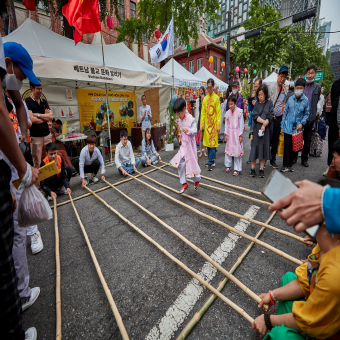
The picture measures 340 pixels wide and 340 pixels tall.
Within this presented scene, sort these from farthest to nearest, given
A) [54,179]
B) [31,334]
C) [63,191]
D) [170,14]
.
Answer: [170,14] < [63,191] < [54,179] < [31,334]

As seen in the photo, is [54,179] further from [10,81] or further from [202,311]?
[202,311]

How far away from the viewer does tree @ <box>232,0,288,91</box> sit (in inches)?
696

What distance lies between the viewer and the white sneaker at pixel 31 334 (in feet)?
4.43

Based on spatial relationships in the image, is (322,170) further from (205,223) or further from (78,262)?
(78,262)

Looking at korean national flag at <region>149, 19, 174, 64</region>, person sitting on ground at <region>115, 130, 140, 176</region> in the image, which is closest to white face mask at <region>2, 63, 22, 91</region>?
person sitting on ground at <region>115, 130, 140, 176</region>

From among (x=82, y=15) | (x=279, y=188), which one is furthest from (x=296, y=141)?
(x=82, y=15)

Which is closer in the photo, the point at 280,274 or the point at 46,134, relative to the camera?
the point at 280,274

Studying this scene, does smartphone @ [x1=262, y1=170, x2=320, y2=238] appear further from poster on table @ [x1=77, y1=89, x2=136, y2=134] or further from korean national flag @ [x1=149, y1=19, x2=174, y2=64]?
poster on table @ [x1=77, y1=89, x2=136, y2=134]

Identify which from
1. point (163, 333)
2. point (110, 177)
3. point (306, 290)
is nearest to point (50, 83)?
point (110, 177)

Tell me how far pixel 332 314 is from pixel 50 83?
835 centimetres

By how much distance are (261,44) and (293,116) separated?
1839 cm

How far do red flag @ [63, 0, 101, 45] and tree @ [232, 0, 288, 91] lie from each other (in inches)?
717

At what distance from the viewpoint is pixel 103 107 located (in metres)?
8.38

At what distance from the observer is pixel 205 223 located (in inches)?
109
